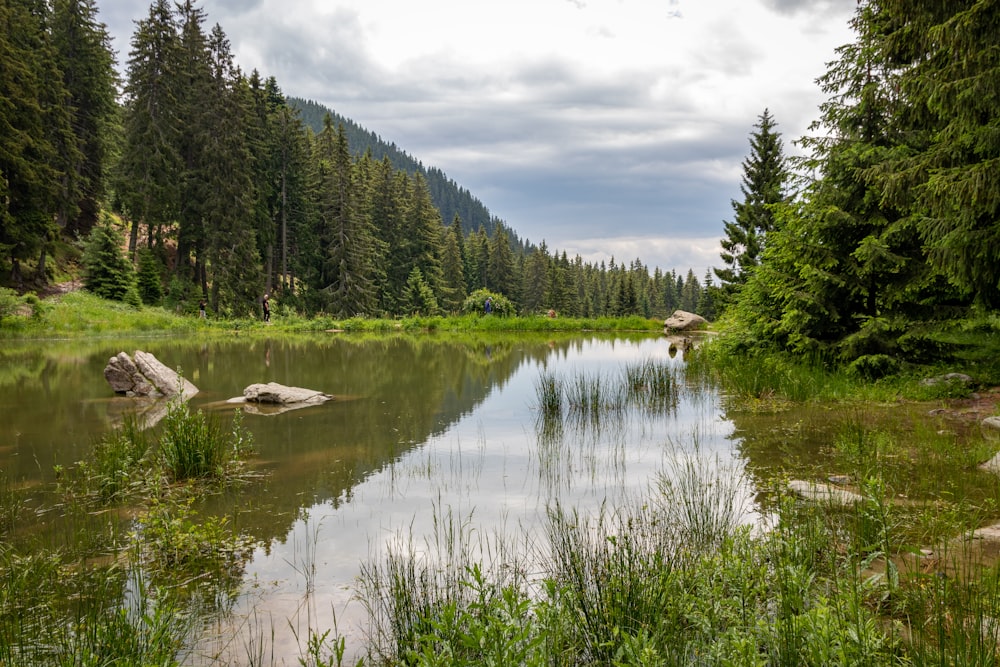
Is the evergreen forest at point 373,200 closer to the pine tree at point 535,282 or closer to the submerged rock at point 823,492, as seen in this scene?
the pine tree at point 535,282

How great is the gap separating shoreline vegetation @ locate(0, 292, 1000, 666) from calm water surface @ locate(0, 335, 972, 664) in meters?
0.19

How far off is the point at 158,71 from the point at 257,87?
9.89 metres

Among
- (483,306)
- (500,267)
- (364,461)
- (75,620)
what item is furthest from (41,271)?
(500,267)

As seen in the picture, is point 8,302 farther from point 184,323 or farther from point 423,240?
point 423,240

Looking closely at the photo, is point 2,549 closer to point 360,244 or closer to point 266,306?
point 266,306

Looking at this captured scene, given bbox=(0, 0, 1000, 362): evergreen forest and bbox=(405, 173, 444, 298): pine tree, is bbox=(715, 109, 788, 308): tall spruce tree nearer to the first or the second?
bbox=(0, 0, 1000, 362): evergreen forest

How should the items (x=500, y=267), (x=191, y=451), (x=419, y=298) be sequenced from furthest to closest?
(x=500, y=267) → (x=419, y=298) → (x=191, y=451)

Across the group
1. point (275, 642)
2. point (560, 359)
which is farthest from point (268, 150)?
point (275, 642)

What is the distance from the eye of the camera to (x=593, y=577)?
3650mm

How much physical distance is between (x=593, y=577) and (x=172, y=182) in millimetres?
45102

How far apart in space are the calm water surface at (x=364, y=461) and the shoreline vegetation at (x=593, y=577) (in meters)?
0.19

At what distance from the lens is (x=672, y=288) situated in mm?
134250

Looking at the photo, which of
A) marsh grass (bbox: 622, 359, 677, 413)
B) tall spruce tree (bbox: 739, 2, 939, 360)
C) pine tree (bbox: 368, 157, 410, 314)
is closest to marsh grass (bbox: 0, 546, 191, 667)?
marsh grass (bbox: 622, 359, 677, 413)

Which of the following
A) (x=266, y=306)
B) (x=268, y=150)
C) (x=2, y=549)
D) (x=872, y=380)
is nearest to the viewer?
(x=2, y=549)
